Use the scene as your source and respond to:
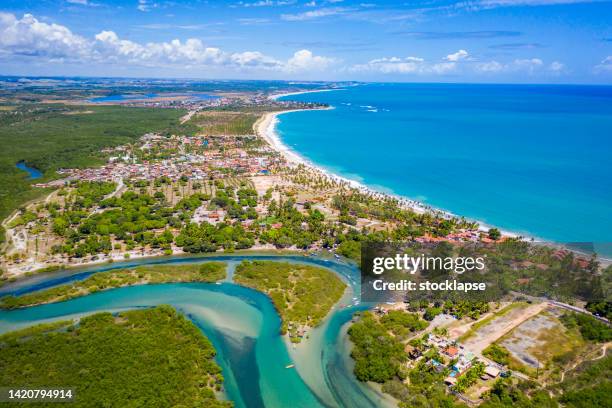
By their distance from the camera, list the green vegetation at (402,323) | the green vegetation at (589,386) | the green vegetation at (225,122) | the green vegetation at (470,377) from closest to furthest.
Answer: the green vegetation at (589,386) < the green vegetation at (470,377) < the green vegetation at (402,323) < the green vegetation at (225,122)

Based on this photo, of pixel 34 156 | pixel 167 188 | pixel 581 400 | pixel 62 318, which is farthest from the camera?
pixel 34 156

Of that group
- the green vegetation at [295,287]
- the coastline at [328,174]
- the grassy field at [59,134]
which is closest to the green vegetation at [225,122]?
the coastline at [328,174]

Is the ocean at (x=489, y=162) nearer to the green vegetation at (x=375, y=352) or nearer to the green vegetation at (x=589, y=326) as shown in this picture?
the green vegetation at (x=589, y=326)

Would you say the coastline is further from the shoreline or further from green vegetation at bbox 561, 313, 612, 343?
green vegetation at bbox 561, 313, 612, 343

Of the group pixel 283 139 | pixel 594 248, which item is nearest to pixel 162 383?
pixel 594 248

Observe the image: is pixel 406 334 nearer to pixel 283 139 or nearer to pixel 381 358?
pixel 381 358

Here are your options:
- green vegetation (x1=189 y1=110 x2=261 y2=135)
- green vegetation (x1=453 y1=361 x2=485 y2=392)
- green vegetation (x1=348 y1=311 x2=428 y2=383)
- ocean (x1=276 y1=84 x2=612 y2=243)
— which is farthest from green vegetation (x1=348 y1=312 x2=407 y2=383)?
green vegetation (x1=189 y1=110 x2=261 y2=135)

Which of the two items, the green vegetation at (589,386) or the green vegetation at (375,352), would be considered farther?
the green vegetation at (375,352)
